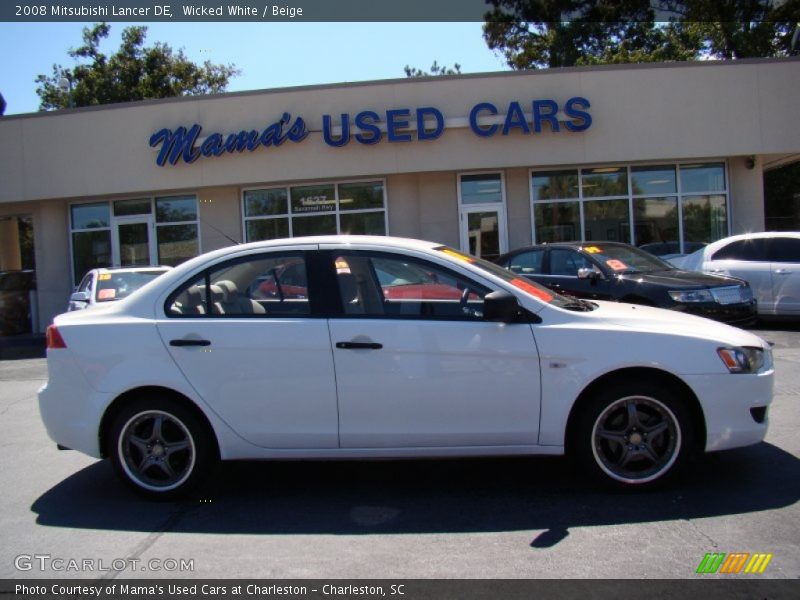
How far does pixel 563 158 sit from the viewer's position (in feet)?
52.0

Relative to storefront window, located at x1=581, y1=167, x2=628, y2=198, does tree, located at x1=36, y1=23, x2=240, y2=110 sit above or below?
above

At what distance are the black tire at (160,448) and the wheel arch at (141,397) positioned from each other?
22 millimetres

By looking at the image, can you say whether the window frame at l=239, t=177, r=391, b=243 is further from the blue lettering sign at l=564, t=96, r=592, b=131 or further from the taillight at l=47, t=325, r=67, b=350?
the taillight at l=47, t=325, r=67, b=350

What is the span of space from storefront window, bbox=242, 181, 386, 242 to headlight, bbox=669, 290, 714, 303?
28.9ft

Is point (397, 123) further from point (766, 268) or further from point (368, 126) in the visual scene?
point (766, 268)

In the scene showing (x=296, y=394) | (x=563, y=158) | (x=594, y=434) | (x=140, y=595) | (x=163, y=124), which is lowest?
(x=140, y=595)

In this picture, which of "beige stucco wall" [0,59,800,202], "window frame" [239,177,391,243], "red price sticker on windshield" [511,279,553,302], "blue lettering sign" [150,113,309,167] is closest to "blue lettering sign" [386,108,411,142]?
"beige stucco wall" [0,59,800,202]

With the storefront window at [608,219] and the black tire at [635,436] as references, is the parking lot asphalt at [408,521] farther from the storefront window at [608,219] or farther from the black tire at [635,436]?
the storefront window at [608,219]

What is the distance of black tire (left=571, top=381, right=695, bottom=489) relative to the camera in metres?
4.38

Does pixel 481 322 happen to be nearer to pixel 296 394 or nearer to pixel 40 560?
pixel 296 394

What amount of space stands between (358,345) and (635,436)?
1801 mm

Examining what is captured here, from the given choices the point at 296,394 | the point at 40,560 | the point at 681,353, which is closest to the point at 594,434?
the point at 681,353

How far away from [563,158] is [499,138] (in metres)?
1.48

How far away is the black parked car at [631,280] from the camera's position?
9.25 m
